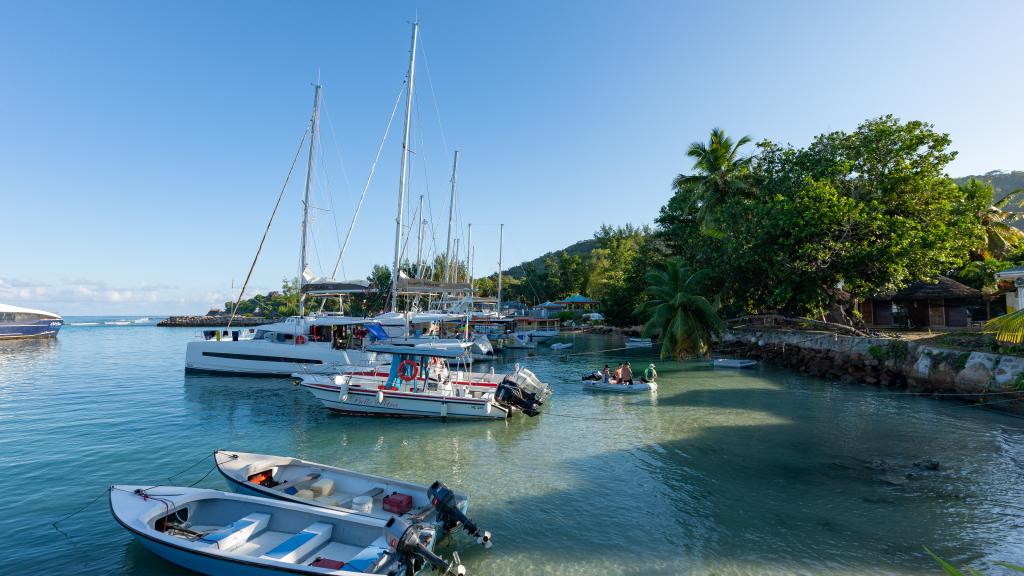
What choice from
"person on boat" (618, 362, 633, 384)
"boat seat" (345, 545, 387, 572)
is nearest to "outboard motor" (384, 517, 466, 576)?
"boat seat" (345, 545, 387, 572)

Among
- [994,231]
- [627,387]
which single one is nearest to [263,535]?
[627,387]

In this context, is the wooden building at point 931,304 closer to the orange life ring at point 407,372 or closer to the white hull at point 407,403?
the white hull at point 407,403

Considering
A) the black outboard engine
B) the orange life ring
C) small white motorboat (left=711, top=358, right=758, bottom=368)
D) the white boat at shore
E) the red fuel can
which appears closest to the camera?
the black outboard engine

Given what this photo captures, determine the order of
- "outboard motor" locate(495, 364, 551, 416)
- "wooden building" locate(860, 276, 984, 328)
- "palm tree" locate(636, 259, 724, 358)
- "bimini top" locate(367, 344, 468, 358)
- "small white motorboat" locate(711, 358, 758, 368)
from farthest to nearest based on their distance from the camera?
"palm tree" locate(636, 259, 724, 358) < "small white motorboat" locate(711, 358, 758, 368) < "wooden building" locate(860, 276, 984, 328) < "outboard motor" locate(495, 364, 551, 416) < "bimini top" locate(367, 344, 468, 358)

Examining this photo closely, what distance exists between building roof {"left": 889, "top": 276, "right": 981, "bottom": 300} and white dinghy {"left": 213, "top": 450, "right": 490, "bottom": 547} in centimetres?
3656

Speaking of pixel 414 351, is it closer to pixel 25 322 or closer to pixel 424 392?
pixel 424 392

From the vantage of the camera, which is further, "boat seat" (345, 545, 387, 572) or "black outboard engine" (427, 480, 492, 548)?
"black outboard engine" (427, 480, 492, 548)

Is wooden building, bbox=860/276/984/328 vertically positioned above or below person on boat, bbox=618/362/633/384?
above

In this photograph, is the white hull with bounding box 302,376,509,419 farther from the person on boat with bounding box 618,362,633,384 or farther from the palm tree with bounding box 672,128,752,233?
the palm tree with bounding box 672,128,752,233

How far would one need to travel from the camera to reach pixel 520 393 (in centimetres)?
1892

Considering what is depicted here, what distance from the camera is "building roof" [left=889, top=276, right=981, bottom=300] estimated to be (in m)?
31.9

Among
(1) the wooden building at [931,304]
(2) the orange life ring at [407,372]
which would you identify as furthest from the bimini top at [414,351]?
(1) the wooden building at [931,304]

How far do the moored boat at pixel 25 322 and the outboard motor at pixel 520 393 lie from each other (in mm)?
79903

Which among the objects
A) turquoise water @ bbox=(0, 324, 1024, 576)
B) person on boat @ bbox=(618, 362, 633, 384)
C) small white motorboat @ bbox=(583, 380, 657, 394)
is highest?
person on boat @ bbox=(618, 362, 633, 384)
